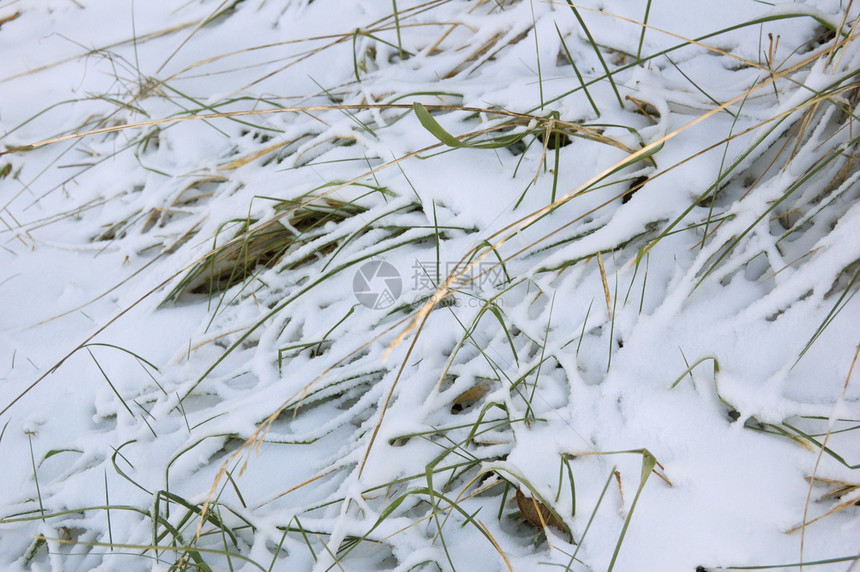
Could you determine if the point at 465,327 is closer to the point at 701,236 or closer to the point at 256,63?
the point at 701,236

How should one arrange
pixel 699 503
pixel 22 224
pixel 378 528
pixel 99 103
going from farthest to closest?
1. pixel 99 103
2. pixel 22 224
3. pixel 378 528
4. pixel 699 503

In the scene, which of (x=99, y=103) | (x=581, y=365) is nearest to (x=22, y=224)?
(x=99, y=103)

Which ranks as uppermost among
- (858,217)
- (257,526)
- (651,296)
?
(858,217)

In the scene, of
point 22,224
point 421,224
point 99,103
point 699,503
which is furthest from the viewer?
point 99,103

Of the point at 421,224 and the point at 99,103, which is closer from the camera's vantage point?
the point at 421,224

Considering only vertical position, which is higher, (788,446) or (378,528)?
(788,446)

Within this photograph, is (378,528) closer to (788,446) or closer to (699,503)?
(699,503)
